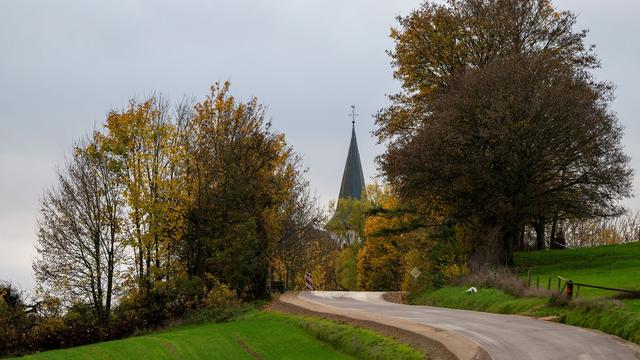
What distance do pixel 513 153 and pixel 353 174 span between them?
3663 inches

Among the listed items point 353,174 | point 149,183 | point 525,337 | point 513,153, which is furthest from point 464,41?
point 353,174

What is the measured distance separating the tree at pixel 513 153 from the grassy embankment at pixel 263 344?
50.7 ft

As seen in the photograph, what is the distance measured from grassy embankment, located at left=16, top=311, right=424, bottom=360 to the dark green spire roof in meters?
102

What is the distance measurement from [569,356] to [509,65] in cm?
2843

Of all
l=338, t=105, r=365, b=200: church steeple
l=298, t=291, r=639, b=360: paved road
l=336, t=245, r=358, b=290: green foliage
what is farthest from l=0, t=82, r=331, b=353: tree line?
l=338, t=105, r=365, b=200: church steeple

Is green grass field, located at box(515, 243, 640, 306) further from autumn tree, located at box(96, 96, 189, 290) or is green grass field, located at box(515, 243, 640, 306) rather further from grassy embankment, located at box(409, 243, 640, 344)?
autumn tree, located at box(96, 96, 189, 290)

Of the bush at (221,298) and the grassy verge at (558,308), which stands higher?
the grassy verge at (558,308)

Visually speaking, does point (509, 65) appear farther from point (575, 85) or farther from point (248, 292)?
point (248, 292)

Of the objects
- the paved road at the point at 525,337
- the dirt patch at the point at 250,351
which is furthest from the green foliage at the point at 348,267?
the dirt patch at the point at 250,351

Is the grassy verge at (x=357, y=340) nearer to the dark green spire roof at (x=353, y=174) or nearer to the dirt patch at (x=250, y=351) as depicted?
the dirt patch at (x=250, y=351)

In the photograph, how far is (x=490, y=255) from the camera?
4391 cm

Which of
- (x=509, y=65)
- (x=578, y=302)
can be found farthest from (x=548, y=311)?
(x=509, y=65)

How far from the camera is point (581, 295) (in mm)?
29375

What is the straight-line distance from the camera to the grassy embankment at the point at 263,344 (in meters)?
24.8
